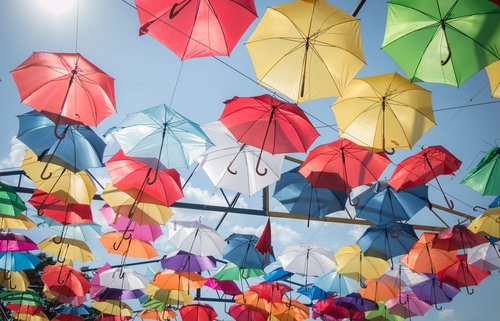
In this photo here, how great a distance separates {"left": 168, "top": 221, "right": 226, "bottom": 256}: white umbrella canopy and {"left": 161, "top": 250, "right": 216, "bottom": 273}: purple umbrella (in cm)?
93

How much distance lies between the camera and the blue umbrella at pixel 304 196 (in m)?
7.38

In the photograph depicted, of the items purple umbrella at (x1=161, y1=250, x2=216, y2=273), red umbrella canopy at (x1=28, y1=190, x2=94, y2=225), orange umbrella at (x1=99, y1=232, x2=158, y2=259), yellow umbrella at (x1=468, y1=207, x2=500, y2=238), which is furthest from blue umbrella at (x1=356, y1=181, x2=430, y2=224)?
red umbrella canopy at (x1=28, y1=190, x2=94, y2=225)

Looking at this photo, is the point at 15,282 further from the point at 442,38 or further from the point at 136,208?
the point at 442,38

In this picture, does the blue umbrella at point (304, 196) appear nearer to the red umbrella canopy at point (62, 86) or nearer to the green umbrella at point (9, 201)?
the red umbrella canopy at point (62, 86)

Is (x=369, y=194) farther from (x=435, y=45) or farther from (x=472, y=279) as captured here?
(x=472, y=279)

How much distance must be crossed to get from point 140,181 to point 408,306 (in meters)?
10.2

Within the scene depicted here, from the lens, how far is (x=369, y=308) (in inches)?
454

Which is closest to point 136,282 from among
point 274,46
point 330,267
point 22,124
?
point 330,267

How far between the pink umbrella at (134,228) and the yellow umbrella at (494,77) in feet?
22.8

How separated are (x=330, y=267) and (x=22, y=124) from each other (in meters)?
8.11

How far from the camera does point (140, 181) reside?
20.4 ft

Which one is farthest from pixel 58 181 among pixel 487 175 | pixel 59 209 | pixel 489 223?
pixel 489 223

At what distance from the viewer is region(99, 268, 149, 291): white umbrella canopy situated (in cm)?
1027

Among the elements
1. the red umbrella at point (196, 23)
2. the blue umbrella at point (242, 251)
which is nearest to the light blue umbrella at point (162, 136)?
the red umbrella at point (196, 23)
